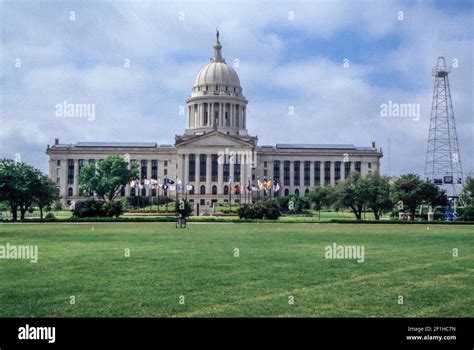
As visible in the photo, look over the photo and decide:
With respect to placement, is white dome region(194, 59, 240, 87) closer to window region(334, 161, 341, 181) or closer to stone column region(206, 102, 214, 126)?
stone column region(206, 102, 214, 126)

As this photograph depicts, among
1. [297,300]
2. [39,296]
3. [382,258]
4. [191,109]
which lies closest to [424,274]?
[382,258]

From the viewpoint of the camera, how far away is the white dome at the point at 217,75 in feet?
463

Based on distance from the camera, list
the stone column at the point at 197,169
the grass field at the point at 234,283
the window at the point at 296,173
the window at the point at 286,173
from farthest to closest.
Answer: the window at the point at 296,173 → the window at the point at 286,173 → the stone column at the point at 197,169 → the grass field at the point at 234,283

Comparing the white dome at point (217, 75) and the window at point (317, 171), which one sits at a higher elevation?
the white dome at point (217, 75)

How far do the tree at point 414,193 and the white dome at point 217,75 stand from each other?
73662 mm

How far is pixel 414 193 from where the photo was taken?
7325 centimetres

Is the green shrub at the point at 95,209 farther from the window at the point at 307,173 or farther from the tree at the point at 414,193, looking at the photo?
the window at the point at 307,173

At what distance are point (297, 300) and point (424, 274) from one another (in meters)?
6.32

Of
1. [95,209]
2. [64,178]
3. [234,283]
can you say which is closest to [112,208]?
[95,209]

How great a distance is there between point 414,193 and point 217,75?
77.8 meters

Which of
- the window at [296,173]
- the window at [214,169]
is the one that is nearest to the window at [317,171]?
the window at [296,173]

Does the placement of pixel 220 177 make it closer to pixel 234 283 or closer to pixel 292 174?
pixel 292 174

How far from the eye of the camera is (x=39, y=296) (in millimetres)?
14586
